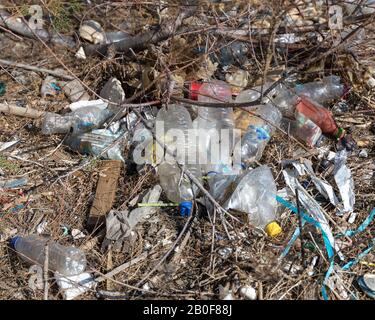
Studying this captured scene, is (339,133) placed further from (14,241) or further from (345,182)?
(14,241)

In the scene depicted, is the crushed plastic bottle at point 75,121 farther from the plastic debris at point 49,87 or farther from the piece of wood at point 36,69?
the piece of wood at point 36,69

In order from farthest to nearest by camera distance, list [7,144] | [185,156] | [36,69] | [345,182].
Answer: [36,69], [7,144], [185,156], [345,182]

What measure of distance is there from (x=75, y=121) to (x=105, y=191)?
631mm

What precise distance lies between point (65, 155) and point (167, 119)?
2.24 ft

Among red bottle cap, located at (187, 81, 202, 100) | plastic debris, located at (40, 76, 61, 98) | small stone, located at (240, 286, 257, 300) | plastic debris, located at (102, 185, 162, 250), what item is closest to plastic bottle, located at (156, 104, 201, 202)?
red bottle cap, located at (187, 81, 202, 100)

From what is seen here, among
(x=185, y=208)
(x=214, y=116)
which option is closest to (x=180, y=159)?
(x=185, y=208)

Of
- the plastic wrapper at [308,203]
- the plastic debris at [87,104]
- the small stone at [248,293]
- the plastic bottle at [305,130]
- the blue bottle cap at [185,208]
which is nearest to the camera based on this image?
the small stone at [248,293]

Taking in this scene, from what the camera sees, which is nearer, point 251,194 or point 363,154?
point 251,194

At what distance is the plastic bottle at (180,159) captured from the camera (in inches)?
111

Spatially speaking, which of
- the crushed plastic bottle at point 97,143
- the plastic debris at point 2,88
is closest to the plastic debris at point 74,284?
the crushed plastic bottle at point 97,143

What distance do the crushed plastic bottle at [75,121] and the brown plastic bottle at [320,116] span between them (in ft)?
4.18

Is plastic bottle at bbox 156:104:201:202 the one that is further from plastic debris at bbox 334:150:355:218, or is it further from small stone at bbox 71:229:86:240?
plastic debris at bbox 334:150:355:218

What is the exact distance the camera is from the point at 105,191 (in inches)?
112
